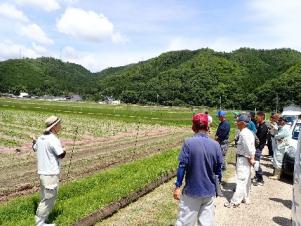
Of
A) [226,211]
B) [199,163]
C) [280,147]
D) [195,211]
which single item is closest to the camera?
[199,163]

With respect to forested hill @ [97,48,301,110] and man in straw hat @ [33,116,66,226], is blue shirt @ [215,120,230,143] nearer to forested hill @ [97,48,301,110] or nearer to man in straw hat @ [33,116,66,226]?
man in straw hat @ [33,116,66,226]

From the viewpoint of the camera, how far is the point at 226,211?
32.0ft

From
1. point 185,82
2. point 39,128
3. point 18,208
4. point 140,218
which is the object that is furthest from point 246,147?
point 185,82

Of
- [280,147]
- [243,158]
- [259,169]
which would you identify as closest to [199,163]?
[243,158]

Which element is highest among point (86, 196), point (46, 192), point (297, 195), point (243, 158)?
point (297, 195)

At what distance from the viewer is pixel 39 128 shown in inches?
1276

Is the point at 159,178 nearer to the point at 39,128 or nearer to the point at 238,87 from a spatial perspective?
the point at 39,128

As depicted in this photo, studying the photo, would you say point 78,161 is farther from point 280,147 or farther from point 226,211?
point 226,211

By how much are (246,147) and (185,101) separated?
129344mm

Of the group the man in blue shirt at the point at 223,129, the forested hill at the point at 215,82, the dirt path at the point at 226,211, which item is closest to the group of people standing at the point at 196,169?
the dirt path at the point at 226,211

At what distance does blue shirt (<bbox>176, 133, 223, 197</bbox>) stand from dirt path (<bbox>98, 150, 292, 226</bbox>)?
9.36 feet

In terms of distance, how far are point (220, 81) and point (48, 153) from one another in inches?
5404

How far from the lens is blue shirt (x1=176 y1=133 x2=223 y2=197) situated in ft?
19.8

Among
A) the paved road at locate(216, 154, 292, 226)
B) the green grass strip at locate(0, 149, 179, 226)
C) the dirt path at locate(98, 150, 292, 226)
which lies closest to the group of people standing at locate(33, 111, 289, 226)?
the paved road at locate(216, 154, 292, 226)
